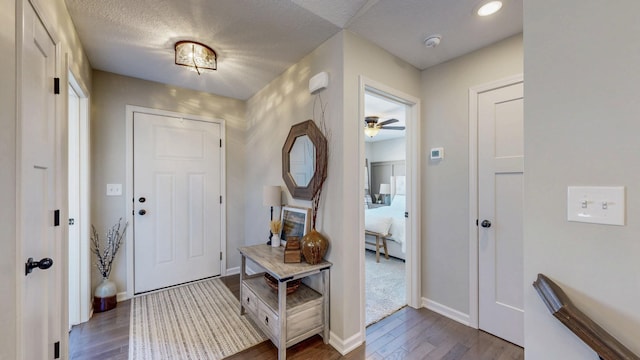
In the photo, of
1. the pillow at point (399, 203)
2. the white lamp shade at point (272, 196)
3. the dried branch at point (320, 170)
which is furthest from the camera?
the pillow at point (399, 203)

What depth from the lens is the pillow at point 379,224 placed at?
4.00 meters

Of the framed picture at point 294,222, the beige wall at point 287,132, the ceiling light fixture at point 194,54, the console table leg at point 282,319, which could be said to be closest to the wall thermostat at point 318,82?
the beige wall at point 287,132

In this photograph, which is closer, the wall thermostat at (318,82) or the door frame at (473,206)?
the wall thermostat at (318,82)

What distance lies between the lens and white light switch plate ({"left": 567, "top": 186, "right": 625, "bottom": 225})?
29.0 inches

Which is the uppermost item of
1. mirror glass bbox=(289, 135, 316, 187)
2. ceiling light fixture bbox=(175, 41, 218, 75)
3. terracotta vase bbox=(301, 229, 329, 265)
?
ceiling light fixture bbox=(175, 41, 218, 75)

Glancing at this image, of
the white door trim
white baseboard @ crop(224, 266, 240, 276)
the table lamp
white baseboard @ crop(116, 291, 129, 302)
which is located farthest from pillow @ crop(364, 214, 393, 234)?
white baseboard @ crop(116, 291, 129, 302)

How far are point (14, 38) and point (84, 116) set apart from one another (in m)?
1.62

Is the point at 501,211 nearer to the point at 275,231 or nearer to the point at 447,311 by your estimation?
the point at 447,311

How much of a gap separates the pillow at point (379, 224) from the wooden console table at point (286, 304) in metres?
2.15

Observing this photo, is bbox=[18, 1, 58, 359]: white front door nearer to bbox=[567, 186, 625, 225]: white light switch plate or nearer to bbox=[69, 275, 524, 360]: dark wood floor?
bbox=[69, 275, 524, 360]: dark wood floor

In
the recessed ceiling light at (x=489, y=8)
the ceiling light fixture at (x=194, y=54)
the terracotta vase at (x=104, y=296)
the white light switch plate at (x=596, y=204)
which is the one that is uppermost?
the recessed ceiling light at (x=489, y=8)

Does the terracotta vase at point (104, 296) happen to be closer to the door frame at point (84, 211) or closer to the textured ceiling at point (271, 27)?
the door frame at point (84, 211)

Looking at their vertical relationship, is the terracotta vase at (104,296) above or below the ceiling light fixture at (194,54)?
below

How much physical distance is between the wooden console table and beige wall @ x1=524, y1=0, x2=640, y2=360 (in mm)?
1307
